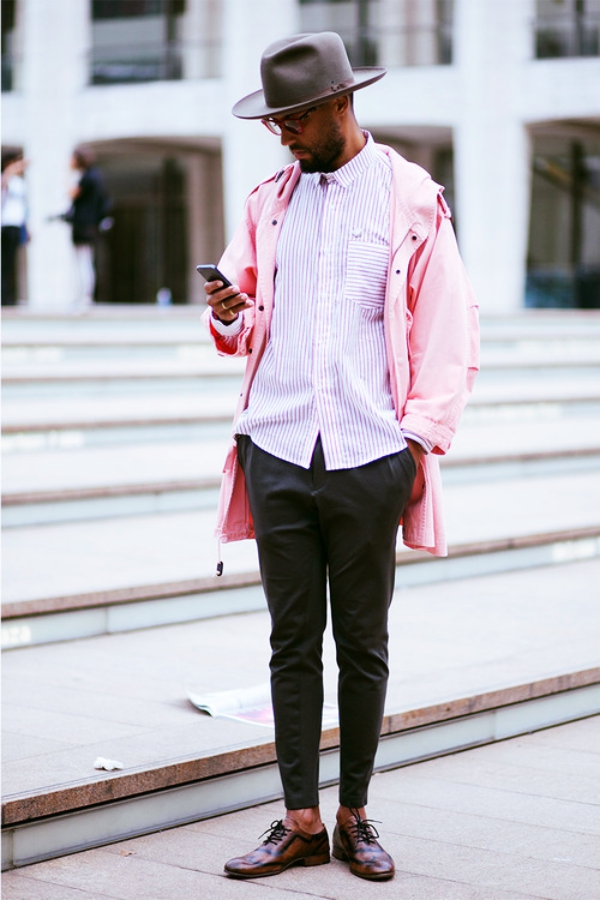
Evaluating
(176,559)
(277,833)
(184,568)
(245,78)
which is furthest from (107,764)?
(245,78)

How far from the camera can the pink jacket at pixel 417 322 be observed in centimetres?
332

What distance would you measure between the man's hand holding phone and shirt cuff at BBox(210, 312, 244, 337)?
0.07 m

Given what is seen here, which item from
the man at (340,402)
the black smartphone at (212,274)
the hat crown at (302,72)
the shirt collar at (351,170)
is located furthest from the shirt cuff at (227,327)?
the hat crown at (302,72)

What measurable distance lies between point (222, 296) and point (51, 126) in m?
24.8

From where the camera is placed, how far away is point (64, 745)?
156 inches

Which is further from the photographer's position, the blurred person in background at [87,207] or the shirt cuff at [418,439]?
the blurred person in background at [87,207]

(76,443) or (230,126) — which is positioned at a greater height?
(230,126)

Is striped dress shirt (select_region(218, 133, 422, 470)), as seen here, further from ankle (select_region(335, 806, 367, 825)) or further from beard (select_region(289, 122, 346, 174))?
ankle (select_region(335, 806, 367, 825))

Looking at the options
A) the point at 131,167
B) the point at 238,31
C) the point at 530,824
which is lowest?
the point at 530,824

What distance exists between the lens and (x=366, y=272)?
10.9ft

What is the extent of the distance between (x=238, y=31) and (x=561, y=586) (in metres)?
20.5

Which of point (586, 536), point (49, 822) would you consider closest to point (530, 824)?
point (49, 822)

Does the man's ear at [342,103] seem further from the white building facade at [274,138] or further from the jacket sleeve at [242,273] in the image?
the white building facade at [274,138]

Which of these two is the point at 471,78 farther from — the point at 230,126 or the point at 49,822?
the point at 49,822
